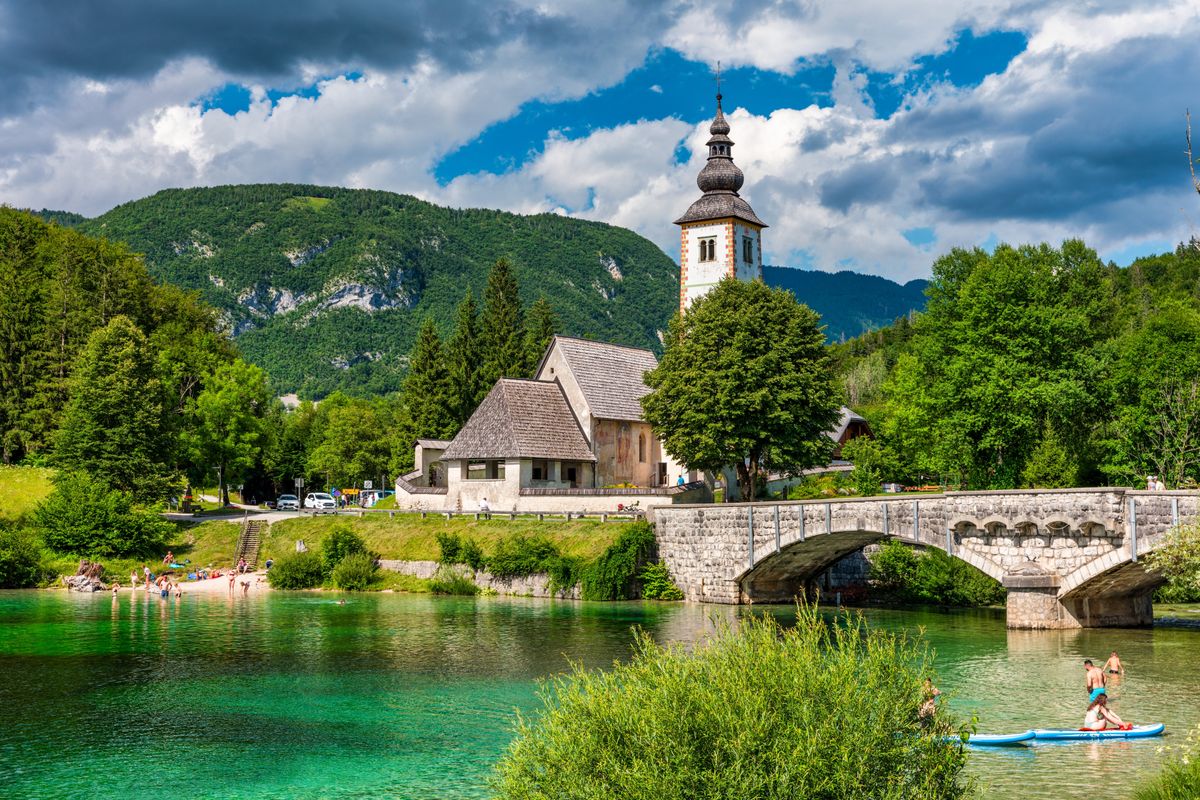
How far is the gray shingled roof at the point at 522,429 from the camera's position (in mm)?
62188

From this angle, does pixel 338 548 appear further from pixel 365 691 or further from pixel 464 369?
pixel 365 691

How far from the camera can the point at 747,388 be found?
2130 inches

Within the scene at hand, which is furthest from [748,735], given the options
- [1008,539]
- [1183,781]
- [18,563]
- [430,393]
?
[430,393]

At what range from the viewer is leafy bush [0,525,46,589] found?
191ft

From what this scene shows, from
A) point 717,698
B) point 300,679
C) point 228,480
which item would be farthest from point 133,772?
point 228,480

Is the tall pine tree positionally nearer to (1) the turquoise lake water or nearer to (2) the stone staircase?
(2) the stone staircase

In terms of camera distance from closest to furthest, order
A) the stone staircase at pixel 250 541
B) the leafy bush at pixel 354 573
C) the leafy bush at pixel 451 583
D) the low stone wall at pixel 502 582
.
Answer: the low stone wall at pixel 502 582, the leafy bush at pixel 451 583, the leafy bush at pixel 354 573, the stone staircase at pixel 250 541

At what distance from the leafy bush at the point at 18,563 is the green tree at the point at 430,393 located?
29.4 meters

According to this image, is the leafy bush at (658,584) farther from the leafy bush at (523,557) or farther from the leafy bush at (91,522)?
the leafy bush at (91,522)

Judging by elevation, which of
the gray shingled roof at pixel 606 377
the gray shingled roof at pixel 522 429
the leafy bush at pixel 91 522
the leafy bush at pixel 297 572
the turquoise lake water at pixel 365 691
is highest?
the gray shingled roof at pixel 606 377

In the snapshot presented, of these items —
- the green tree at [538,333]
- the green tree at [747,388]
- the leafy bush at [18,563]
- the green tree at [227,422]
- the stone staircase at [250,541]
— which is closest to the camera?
the green tree at [747,388]

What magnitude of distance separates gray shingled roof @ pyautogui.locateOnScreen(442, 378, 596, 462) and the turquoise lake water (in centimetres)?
1524

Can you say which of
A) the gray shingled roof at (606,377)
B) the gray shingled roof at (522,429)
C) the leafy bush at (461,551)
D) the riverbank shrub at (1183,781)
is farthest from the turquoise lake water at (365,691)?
the gray shingled roof at (606,377)

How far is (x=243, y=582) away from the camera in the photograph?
5794 centimetres
